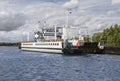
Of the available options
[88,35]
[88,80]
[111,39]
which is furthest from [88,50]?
[88,80]

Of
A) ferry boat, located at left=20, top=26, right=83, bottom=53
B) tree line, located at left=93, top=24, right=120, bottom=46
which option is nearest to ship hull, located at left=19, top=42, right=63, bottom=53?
ferry boat, located at left=20, top=26, right=83, bottom=53

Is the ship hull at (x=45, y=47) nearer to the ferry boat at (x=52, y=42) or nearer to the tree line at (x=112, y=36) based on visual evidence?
the ferry boat at (x=52, y=42)

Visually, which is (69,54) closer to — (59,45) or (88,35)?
(59,45)

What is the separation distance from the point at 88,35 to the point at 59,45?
20.3 meters

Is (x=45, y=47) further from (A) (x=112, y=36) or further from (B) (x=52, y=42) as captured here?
(A) (x=112, y=36)

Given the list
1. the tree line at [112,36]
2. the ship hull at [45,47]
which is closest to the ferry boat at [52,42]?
the ship hull at [45,47]

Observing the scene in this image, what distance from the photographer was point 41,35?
17412 centimetres

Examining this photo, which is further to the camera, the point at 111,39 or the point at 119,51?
the point at 111,39

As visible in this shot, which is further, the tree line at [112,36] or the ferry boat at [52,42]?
the tree line at [112,36]

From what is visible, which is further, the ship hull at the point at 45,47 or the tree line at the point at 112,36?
the tree line at the point at 112,36

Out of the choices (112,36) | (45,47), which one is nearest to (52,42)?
(45,47)

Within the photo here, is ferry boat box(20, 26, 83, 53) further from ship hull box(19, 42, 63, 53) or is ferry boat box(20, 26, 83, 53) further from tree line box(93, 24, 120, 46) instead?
tree line box(93, 24, 120, 46)

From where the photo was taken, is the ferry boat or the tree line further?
the tree line

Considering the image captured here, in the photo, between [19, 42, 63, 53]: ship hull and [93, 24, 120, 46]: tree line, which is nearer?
[19, 42, 63, 53]: ship hull
